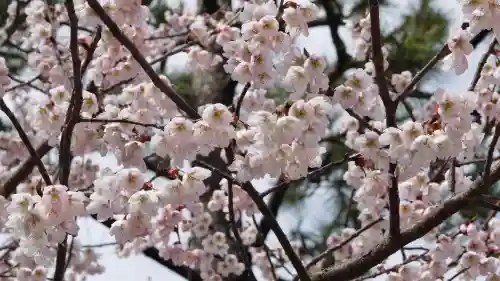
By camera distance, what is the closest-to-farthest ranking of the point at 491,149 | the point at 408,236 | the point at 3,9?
1. the point at 491,149
2. the point at 408,236
3. the point at 3,9

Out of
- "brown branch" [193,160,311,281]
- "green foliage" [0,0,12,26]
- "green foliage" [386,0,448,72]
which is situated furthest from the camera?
"green foliage" [386,0,448,72]

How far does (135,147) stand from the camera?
1.53 metres

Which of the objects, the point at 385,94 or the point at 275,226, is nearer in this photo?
the point at 385,94

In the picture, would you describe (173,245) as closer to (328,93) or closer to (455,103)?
(328,93)

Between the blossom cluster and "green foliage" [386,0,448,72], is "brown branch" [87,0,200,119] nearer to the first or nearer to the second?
the blossom cluster

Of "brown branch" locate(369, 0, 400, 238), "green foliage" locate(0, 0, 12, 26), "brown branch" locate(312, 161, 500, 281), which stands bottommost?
"brown branch" locate(312, 161, 500, 281)

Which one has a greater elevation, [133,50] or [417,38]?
[417,38]

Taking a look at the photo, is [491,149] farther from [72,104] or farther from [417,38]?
[417,38]

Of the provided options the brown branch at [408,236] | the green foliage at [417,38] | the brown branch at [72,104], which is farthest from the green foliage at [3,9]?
the brown branch at [408,236]

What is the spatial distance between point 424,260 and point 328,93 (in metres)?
A: 1.03

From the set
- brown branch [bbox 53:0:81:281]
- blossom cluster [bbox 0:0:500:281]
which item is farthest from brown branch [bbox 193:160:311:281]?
brown branch [bbox 53:0:81:281]

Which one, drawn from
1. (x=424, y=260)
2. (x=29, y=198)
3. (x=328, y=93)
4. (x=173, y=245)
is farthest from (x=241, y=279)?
(x=29, y=198)

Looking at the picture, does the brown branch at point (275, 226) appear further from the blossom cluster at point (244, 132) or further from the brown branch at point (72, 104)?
the brown branch at point (72, 104)

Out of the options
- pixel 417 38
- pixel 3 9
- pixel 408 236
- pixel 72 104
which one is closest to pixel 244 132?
pixel 72 104
